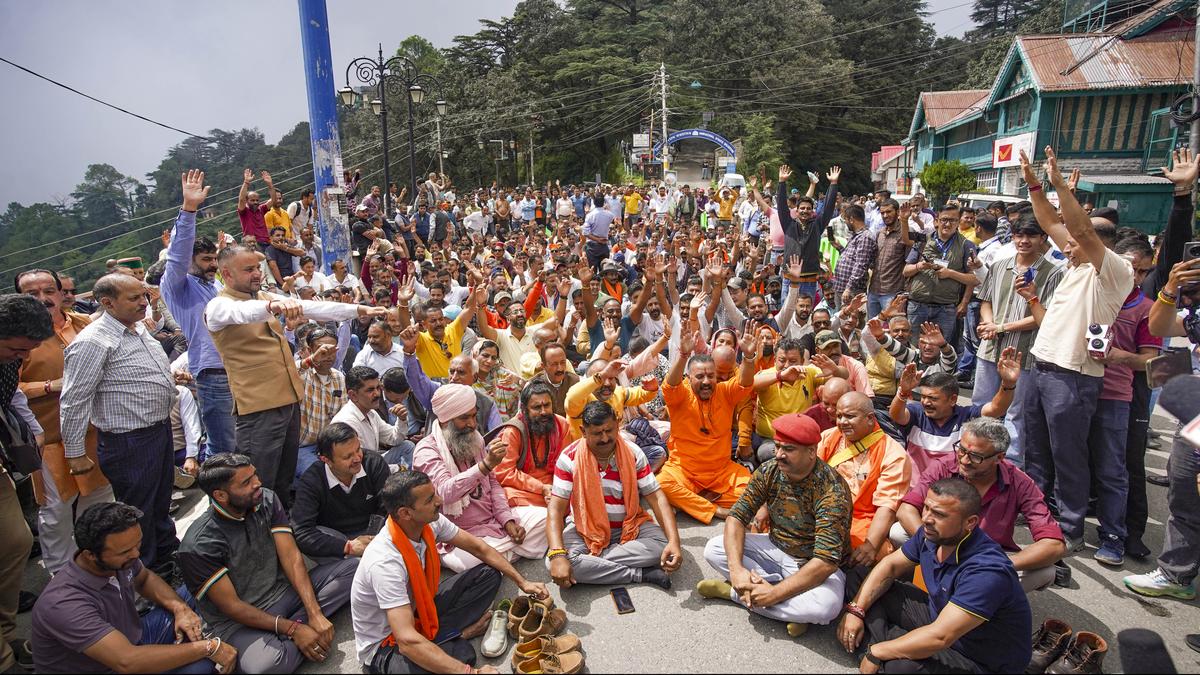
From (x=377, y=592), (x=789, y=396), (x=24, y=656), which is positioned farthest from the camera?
(x=789, y=396)

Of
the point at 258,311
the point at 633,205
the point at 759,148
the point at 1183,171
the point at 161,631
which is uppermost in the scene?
the point at 759,148

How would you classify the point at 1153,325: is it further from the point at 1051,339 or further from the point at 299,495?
the point at 299,495

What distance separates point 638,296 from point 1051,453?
13.1 feet

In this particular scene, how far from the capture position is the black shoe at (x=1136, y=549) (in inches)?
160

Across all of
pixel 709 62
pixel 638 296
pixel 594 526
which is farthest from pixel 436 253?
pixel 709 62

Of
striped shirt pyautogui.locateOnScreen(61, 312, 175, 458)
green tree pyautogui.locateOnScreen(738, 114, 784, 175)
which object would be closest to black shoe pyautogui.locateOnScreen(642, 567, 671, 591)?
striped shirt pyautogui.locateOnScreen(61, 312, 175, 458)

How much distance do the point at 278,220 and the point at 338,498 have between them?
783cm

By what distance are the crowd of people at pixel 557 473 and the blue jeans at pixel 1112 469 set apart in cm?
1

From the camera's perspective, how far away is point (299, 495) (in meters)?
3.97

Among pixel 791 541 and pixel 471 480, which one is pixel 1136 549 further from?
pixel 471 480

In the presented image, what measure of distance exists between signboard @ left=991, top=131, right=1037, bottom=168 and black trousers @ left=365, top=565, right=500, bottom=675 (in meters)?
25.3

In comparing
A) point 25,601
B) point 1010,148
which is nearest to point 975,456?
point 25,601

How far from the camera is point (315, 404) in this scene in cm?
498

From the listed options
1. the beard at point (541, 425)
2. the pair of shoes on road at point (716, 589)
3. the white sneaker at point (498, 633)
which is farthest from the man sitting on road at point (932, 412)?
the white sneaker at point (498, 633)
